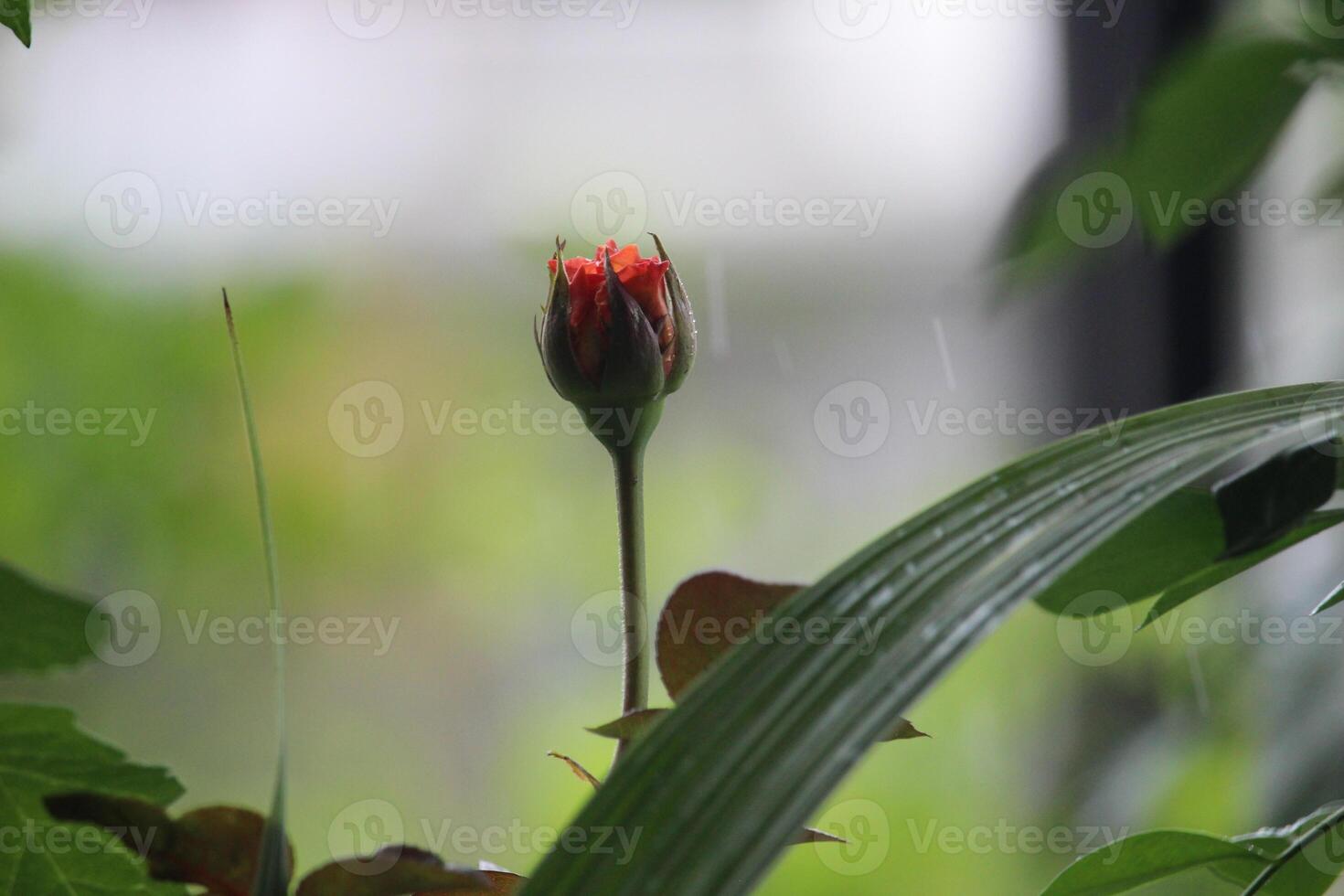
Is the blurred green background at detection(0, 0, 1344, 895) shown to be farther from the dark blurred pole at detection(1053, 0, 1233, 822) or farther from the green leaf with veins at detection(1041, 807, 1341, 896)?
the green leaf with veins at detection(1041, 807, 1341, 896)

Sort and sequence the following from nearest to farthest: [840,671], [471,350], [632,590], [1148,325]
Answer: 1. [840,671]
2. [632,590]
3. [471,350]
4. [1148,325]

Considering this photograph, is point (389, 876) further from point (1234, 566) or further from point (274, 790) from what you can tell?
point (1234, 566)

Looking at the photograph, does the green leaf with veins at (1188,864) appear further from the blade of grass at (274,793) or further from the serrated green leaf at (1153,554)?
the blade of grass at (274,793)

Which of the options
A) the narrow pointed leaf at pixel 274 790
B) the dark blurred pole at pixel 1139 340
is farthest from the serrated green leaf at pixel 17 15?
the dark blurred pole at pixel 1139 340

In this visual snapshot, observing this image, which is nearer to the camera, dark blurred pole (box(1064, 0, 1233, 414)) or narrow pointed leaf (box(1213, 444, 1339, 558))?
A: narrow pointed leaf (box(1213, 444, 1339, 558))

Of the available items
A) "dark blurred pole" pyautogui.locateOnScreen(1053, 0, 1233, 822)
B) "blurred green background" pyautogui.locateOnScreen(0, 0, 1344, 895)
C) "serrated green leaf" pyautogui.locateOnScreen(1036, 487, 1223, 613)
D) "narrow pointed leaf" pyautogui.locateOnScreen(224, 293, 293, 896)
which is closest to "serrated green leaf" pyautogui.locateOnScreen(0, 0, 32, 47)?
"narrow pointed leaf" pyautogui.locateOnScreen(224, 293, 293, 896)

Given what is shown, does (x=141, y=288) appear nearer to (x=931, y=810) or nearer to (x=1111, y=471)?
(x=931, y=810)

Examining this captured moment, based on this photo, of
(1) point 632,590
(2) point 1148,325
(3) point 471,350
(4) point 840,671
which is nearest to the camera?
(4) point 840,671

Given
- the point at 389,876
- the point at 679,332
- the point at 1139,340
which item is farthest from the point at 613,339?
the point at 1139,340
